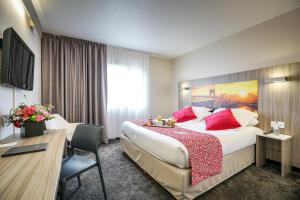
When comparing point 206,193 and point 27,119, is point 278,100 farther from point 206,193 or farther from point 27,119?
point 27,119

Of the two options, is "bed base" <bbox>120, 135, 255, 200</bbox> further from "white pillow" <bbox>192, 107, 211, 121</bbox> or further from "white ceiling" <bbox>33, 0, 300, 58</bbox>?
"white ceiling" <bbox>33, 0, 300, 58</bbox>

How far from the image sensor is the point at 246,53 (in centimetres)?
310

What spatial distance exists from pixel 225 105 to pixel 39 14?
4265 mm

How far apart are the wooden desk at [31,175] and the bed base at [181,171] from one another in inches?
50.8

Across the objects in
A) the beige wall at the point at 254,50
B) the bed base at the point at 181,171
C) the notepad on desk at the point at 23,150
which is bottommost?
the bed base at the point at 181,171

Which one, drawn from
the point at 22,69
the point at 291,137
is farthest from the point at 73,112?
the point at 291,137

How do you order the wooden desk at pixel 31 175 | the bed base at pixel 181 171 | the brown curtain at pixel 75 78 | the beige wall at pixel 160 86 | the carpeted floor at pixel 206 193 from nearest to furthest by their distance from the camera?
the wooden desk at pixel 31 175 < the bed base at pixel 181 171 < the carpeted floor at pixel 206 193 < the brown curtain at pixel 75 78 < the beige wall at pixel 160 86

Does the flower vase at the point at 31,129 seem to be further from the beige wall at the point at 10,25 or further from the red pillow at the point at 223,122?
the red pillow at the point at 223,122

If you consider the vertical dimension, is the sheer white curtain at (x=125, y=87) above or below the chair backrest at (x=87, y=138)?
above

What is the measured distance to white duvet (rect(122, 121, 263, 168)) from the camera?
5.74 ft

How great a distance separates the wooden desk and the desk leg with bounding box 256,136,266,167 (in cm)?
311

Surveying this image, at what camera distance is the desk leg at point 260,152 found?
104 inches

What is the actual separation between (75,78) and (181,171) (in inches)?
129

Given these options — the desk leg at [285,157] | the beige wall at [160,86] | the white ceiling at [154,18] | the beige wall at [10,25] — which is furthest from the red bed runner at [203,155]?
the beige wall at [160,86]
